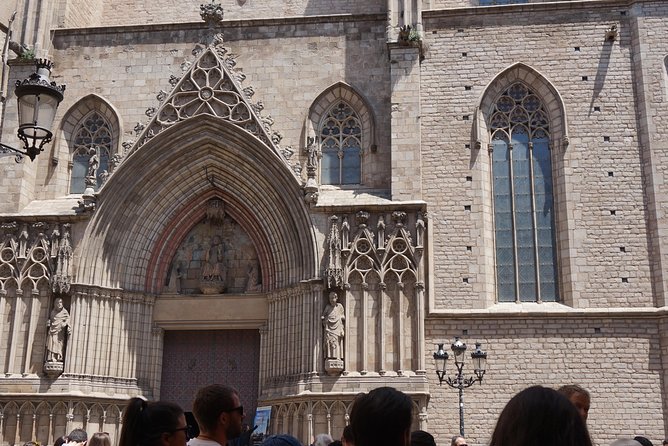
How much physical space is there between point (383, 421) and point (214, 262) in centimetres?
1549

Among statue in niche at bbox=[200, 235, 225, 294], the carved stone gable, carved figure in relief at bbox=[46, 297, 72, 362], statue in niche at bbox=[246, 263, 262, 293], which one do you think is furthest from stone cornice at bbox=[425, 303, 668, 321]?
carved figure in relief at bbox=[46, 297, 72, 362]

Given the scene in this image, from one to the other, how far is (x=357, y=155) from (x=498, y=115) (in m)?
3.52

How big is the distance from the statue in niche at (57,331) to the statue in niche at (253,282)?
410cm

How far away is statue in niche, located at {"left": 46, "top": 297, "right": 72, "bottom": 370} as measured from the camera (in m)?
16.5

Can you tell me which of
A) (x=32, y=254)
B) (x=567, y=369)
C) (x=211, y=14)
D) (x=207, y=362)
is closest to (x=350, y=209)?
(x=207, y=362)

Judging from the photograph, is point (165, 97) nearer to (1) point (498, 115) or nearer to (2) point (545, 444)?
(1) point (498, 115)

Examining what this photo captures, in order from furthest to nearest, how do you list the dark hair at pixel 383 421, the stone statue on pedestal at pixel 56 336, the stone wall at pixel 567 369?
the stone statue on pedestal at pixel 56 336
the stone wall at pixel 567 369
the dark hair at pixel 383 421

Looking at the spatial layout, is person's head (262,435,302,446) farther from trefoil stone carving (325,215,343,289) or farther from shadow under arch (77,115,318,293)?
shadow under arch (77,115,318,293)

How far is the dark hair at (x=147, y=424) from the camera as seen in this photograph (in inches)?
134

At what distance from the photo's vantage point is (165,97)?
18172 mm

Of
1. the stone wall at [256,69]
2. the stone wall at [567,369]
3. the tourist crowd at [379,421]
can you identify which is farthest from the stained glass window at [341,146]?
the tourist crowd at [379,421]

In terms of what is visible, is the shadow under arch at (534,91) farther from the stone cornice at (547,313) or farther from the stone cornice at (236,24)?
the stone cornice at (547,313)

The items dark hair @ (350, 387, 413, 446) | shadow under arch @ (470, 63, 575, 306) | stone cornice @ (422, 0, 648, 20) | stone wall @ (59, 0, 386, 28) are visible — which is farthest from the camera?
stone wall @ (59, 0, 386, 28)

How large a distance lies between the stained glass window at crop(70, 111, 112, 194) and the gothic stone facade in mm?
54
